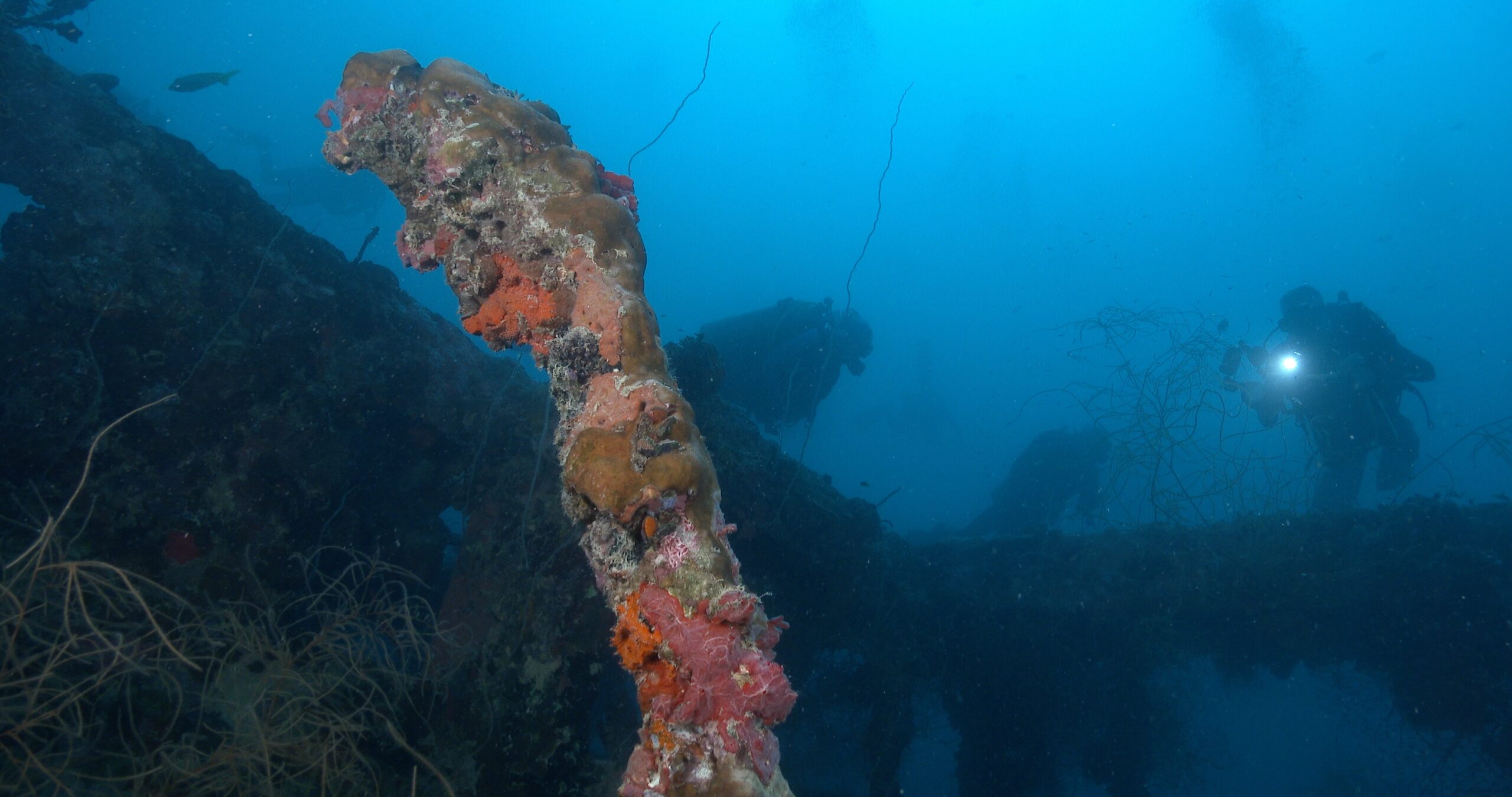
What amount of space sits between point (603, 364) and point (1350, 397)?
47.1 feet

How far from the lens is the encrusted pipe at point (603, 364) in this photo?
1880 mm

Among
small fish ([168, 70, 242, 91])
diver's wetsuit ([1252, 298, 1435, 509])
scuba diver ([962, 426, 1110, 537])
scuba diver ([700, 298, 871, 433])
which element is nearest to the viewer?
diver's wetsuit ([1252, 298, 1435, 509])

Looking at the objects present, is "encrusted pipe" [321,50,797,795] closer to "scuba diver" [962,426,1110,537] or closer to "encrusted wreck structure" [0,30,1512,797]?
"encrusted wreck structure" [0,30,1512,797]

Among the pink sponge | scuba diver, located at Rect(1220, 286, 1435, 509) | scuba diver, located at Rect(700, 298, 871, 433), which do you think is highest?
scuba diver, located at Rect(1220, 286, 1435, 509)

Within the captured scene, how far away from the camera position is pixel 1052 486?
16.7m

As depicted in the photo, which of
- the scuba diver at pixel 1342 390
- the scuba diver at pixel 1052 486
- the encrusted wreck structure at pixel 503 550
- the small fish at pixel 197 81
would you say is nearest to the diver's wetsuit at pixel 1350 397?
the scuba diver at pixel 1342 390

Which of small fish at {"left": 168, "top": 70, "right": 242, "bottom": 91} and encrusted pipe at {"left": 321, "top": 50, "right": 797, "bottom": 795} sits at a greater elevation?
small fish at {"left": 168, "top": 70, "right": 242, "bottom": 91}

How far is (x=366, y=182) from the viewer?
27.0 metres

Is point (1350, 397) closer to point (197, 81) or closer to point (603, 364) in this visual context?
point (603, 364)

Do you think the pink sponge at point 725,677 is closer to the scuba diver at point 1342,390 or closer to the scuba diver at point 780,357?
the scuba diver at point 780,357

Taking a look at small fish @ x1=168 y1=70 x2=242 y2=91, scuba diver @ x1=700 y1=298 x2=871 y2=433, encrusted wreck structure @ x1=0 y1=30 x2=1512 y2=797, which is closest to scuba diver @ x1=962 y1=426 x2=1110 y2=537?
encrusted wreck structure @ x1=0 y1=30 x2=1512 y2=797

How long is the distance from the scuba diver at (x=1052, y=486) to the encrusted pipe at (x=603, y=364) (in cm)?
1611

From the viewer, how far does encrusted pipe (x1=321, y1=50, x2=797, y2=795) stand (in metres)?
1.88

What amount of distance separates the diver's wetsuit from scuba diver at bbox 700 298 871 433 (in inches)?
339
